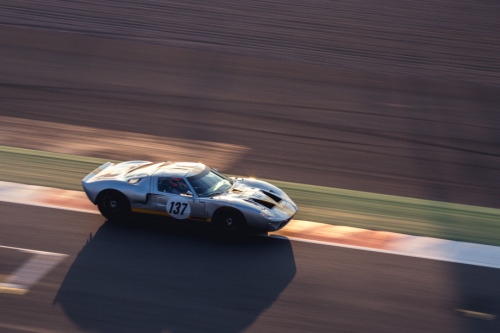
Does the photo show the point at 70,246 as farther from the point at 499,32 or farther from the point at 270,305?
the point at 499,32

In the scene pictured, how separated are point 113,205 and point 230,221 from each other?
2.08 metres

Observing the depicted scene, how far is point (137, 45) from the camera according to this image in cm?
2164

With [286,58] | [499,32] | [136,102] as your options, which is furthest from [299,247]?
[499,32]

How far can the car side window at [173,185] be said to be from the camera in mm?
9438

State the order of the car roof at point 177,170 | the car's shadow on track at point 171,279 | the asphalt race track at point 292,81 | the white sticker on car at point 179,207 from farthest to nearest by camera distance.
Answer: the asphalt race track at point 292,81 → the car roof at point 177,170 → the white sticker on car at point 179,207 → the car's shadow on track at point 171,279

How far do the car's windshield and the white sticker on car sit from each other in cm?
29

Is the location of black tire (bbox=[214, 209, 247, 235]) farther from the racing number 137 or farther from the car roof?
the car roof

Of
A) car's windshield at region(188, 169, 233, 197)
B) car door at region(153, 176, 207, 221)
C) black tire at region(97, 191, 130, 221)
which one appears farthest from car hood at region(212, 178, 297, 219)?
black tire at region(97, 191, 130, 221)

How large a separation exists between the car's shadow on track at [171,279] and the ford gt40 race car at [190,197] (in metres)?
0.38

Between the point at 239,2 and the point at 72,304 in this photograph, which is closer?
the point at 72,304

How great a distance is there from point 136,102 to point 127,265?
31.1ft

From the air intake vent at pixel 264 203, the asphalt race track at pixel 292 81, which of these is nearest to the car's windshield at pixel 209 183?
the air intake vent at pixel 264 203

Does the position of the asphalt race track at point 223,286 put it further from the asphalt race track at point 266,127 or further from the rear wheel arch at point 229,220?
the rear wheel arch at point 229,220

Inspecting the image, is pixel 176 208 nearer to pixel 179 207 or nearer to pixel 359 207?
pixel 179 207
